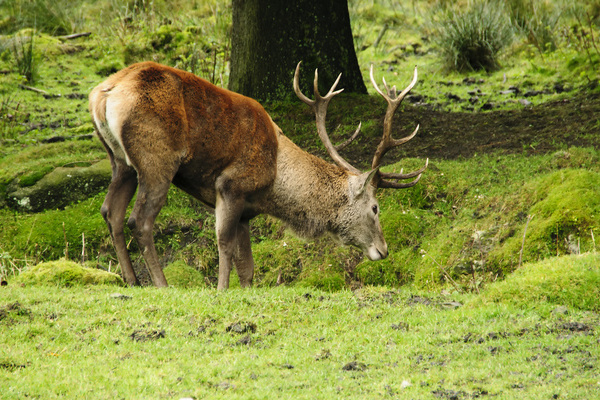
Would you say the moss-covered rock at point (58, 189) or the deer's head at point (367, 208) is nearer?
the deer's head at point (367, 208)

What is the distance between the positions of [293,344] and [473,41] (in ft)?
37.9

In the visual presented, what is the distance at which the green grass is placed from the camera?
13.6 feet

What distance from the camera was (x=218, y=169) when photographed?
7020 mm

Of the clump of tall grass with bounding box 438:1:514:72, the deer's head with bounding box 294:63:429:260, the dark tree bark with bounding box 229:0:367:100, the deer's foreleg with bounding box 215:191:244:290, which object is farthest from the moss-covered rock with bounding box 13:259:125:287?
the clump of tall grass with bounding box 438:1:514:72

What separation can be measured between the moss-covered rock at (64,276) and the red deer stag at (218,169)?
0.35 m

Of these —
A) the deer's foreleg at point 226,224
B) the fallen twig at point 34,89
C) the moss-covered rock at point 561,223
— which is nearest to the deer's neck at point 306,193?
the deer's foreleg at point 226,224

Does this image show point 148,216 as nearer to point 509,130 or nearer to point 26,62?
point 509,130

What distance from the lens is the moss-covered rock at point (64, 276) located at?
6.61m

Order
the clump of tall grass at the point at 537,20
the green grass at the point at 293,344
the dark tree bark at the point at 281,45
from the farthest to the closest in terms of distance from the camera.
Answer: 1. the clump of tall grass at the point at 537,20
2. the dark tree bark at the point at 281,45
3. the green grass at the point at 293,344

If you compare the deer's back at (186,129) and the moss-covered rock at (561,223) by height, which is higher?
the deer's back at (186,129)

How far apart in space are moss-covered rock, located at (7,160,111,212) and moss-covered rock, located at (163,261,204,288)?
1.99 m

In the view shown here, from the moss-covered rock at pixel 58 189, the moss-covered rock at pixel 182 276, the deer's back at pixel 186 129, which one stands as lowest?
the moss-covered rock at pixel 182 276

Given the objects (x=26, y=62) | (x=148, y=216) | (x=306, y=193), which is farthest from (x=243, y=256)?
(x=26, y=62)

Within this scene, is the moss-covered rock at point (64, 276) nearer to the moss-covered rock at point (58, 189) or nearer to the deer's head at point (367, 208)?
the deer's head at point (367, 208)
